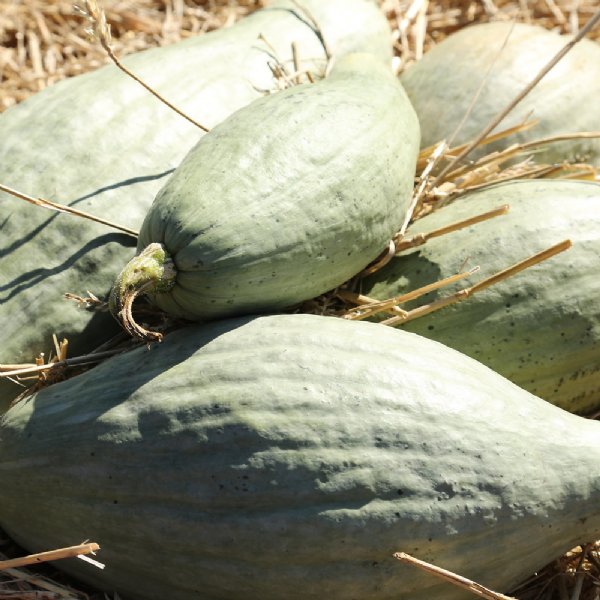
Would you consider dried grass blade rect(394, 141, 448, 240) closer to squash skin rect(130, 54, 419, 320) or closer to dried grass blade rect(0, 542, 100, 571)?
squash skin rect(130, 54, 419, 320)

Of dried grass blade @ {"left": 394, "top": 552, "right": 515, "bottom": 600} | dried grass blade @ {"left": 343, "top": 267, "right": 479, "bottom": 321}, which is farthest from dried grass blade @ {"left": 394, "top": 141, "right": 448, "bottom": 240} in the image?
dried grass blade @ {"left": 394, "top": 552, "right": 515, "bottom": 600}

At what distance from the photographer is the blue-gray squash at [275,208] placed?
1837mm

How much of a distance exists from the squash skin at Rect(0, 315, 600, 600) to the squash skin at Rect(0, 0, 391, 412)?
331mm

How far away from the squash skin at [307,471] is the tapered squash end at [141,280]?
0.14m

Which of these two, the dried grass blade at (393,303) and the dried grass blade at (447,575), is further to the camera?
the dried grass blade at (393,303)

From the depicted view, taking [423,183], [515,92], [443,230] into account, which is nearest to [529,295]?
[443,230]

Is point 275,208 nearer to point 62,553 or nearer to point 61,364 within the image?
point 61,364

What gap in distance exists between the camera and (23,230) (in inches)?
88.4

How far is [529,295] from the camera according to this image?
2193mm

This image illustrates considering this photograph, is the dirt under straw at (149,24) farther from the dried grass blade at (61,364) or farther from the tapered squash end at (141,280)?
the tapered squash end at (141,280)

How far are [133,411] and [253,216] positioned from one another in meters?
0.46

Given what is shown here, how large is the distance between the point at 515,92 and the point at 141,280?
1565mm

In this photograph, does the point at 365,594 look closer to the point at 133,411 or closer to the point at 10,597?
the point at 133,411

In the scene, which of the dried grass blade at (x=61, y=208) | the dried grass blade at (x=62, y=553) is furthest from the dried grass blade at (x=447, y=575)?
the dried grass blade at (x=61, y=208)
